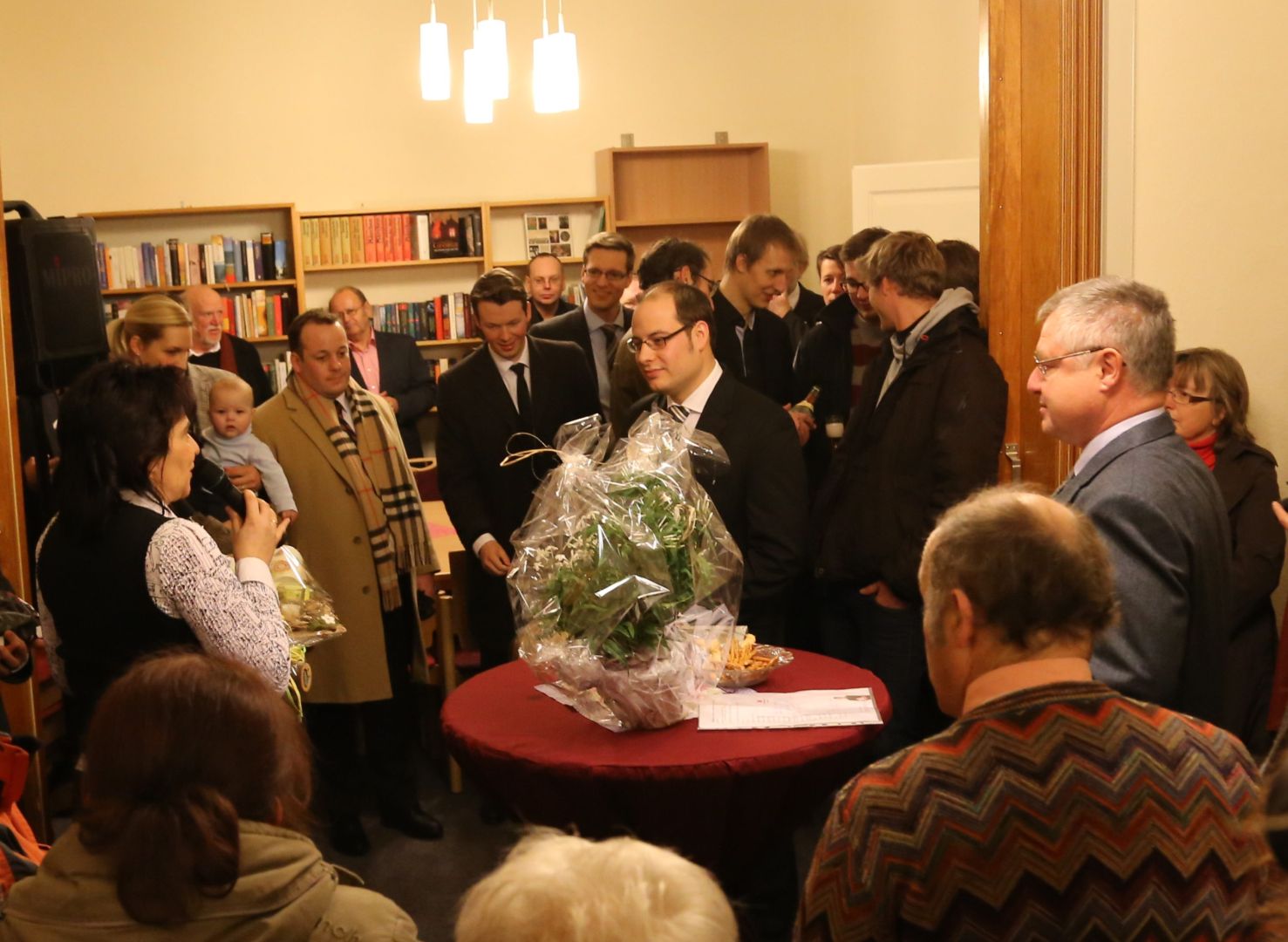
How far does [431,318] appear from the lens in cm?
819

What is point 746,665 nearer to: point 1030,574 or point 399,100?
point 1030,574

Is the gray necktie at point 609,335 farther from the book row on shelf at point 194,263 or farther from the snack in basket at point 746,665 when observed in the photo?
Result: the book row on shelf at point 194,263

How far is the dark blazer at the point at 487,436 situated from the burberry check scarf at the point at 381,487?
13 centimetres

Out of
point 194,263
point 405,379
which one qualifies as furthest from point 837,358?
point 194,263

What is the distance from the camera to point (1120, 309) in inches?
94.4

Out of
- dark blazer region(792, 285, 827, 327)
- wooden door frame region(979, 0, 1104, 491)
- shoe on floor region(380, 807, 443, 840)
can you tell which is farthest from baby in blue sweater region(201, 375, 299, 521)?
dark blazer region(792, 285, 827, 327)

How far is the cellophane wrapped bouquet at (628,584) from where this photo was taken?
2.39m

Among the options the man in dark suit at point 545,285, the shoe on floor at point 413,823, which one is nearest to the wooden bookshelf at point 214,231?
the man in dark suit at point 545,285

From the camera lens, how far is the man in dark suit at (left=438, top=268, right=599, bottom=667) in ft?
13.7

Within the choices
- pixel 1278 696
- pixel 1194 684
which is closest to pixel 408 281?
pixel 1278 696

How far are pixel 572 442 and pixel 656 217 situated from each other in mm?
5763

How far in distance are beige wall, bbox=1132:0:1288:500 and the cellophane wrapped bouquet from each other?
163cm

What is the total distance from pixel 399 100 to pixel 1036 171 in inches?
216

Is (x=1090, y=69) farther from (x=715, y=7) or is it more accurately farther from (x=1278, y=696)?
(x=715, y=7)
